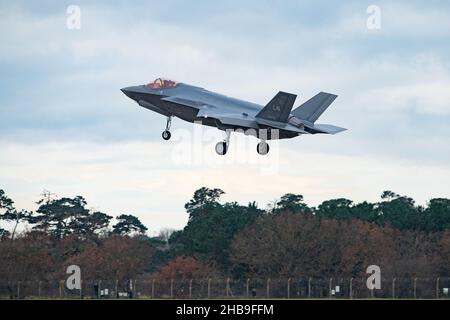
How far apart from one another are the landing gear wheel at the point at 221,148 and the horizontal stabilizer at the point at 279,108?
3.05 m

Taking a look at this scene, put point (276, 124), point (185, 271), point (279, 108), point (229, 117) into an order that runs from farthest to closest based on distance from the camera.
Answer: point (185, 271) < point (229, 117) < point (276, 124) < point (279, 108)

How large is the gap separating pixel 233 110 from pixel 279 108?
5483 millimetres

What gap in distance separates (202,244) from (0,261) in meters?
31.5

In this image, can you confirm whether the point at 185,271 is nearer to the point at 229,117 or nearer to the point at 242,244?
the point at 242,244

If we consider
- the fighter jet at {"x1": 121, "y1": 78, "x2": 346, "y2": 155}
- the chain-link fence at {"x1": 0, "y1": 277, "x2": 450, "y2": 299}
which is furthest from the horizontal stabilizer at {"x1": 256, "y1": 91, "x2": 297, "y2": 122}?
the chain-link fence at {"x1": 0, "y1": 277, "x2": 450, "y2": 299}

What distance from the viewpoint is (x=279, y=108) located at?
90.1 m

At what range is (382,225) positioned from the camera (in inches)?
5960

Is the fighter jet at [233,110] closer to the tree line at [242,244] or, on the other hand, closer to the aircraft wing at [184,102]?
the aircraft wing at [184,102]

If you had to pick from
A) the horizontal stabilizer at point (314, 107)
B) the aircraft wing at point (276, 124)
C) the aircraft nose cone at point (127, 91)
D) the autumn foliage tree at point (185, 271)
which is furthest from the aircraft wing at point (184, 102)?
the autumn foliage tree at point (185, 271)

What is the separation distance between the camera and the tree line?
124 metres

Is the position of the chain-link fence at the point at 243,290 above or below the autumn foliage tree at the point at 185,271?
below

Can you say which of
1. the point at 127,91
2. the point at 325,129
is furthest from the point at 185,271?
the point at 325,129

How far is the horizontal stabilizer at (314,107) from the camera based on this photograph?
3725 inches

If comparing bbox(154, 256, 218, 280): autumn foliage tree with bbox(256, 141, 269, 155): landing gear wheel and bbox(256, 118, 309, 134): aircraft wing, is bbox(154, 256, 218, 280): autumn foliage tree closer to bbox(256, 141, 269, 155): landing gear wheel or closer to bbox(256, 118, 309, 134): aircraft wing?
bbox(256, 118, 309, 134): aircraft wing
